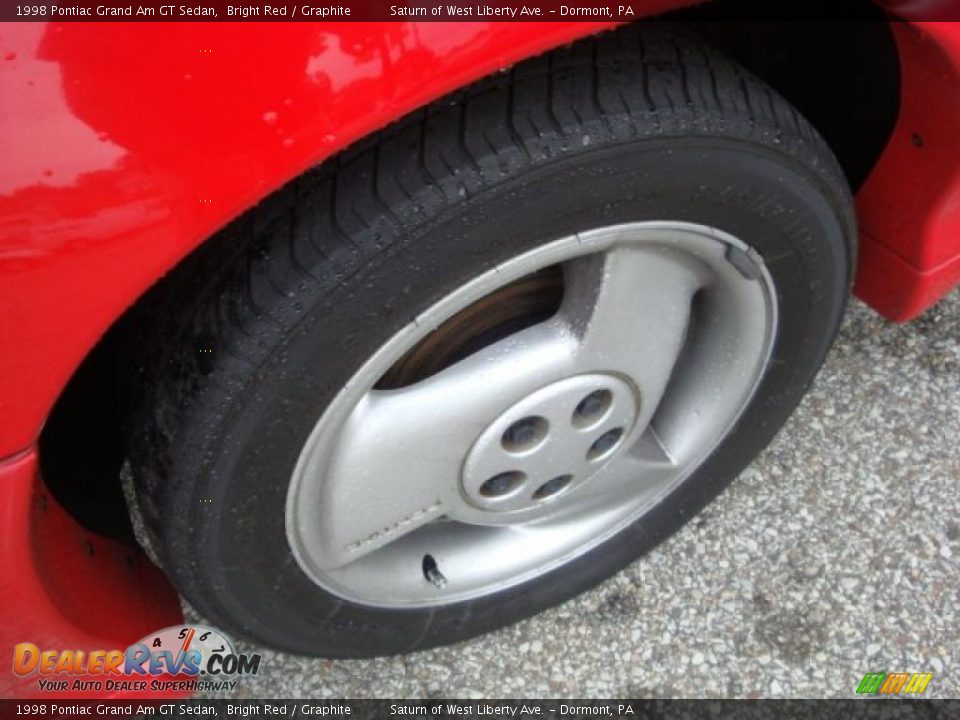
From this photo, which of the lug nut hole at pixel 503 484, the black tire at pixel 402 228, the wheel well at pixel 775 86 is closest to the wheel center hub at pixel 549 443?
the lug nut hole at pixel 503 484

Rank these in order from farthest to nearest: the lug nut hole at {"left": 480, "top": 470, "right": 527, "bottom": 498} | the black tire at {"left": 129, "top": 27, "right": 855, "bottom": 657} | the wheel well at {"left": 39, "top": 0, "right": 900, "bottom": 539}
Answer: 1. the lug nut hole at {"left": 480, "top": 470, "right": 527, "bottom": 498}
2. the wheel well at {"left": 39, "top": 0, "right": 900, "bottom": 539}
3. the black tire at {"left": 129, "top": 27, "right": 855, "bottom": 657}

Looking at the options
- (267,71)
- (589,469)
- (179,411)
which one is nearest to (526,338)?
(589,469)

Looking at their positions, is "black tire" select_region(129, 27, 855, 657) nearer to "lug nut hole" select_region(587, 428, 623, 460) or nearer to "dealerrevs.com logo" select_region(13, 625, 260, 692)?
"dealerrevs.com logo" select_region(13, 625, 260, 692)

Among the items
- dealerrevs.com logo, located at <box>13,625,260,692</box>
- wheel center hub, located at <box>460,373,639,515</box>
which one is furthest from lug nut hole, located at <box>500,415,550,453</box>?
dealerrevs.com logo, located at <box>13,625,260,692</box>

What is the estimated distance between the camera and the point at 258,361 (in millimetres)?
1081

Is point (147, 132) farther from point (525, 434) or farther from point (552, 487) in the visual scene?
point (552, 487)

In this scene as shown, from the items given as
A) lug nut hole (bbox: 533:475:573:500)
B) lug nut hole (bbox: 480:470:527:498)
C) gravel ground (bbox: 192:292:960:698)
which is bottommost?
gravel ground (bbox: 192:292:960:698)

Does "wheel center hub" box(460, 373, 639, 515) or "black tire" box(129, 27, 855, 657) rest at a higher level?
"black tire" box(129, 27, 855, 657)

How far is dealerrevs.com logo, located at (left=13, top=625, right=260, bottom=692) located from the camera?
1.28 m

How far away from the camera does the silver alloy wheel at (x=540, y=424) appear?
49.1 inches

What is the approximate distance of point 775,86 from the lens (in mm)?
1614

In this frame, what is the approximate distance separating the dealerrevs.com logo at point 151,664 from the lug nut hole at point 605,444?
0.67 meters

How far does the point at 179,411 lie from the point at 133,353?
193 millimetres

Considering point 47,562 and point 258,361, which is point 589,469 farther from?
point 47,562
